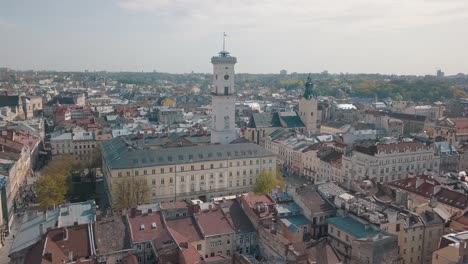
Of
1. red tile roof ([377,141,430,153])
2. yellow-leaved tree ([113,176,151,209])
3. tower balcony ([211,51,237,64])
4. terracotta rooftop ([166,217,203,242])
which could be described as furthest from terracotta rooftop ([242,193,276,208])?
tower balcony ([211,51,237,64])

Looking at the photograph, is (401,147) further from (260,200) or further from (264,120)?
(264,120)

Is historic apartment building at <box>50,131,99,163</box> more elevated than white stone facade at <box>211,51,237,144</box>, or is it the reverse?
white stone facade at <box>211,51,237,144</box>

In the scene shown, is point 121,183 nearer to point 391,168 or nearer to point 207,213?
point 207,213

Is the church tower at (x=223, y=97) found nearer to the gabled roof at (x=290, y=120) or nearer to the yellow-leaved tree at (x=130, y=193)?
the yellow-leaved tree at (x=130, y=193)

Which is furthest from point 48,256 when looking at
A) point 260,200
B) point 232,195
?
point 232,195

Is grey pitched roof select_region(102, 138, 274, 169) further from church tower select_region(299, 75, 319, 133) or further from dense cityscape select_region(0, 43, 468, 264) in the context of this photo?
church tower select_region(299, 75, 319, 133)
